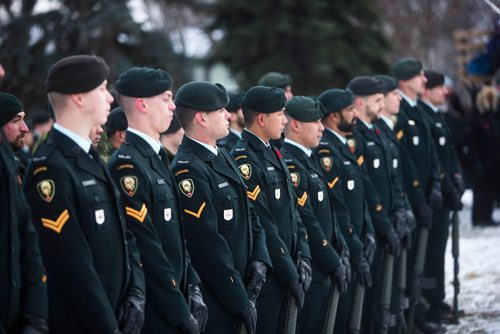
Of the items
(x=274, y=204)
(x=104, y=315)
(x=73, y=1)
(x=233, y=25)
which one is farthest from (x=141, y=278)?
(x=233, y=25)

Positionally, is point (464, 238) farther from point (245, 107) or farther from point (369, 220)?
point (245, 107)

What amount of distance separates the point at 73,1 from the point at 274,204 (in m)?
10.5

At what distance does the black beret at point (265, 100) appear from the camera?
611 centimetres

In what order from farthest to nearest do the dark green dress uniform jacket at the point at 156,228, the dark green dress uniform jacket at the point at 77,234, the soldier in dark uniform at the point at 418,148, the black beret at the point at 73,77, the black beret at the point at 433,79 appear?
the black beret at the point at 433,79
the soldier in dark uniform at the point at 418,148
the dark green dress uniform jacket at the point at 156,228
the black beret at the point at 73,77
the dark green dress uniform jacket at the point at 77,234

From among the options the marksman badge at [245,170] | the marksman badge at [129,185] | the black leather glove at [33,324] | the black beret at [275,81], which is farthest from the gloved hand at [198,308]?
the black beret at [275,81]

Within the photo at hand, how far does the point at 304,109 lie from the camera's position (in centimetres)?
662

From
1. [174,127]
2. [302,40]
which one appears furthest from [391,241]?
[302,40]

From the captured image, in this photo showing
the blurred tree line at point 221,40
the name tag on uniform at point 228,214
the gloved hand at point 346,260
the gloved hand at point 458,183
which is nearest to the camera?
the name tag on uniform at point 228,214

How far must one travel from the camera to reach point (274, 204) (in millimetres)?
5926

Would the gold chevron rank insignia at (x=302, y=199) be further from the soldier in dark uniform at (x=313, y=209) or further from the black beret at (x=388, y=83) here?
the black beret at (x=388, y=83)

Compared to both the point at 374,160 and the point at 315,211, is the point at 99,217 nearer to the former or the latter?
the point at 315,211

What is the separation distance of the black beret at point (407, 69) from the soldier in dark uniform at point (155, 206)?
437 centimetres

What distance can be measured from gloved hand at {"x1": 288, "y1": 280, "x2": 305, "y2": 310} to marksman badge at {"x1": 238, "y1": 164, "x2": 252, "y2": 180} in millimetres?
686

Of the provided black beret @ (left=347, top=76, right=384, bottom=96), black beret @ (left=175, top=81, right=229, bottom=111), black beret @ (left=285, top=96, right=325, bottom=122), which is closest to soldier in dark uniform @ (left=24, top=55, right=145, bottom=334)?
black beret @ (left=175, top=81, right=229, bottom=111)
